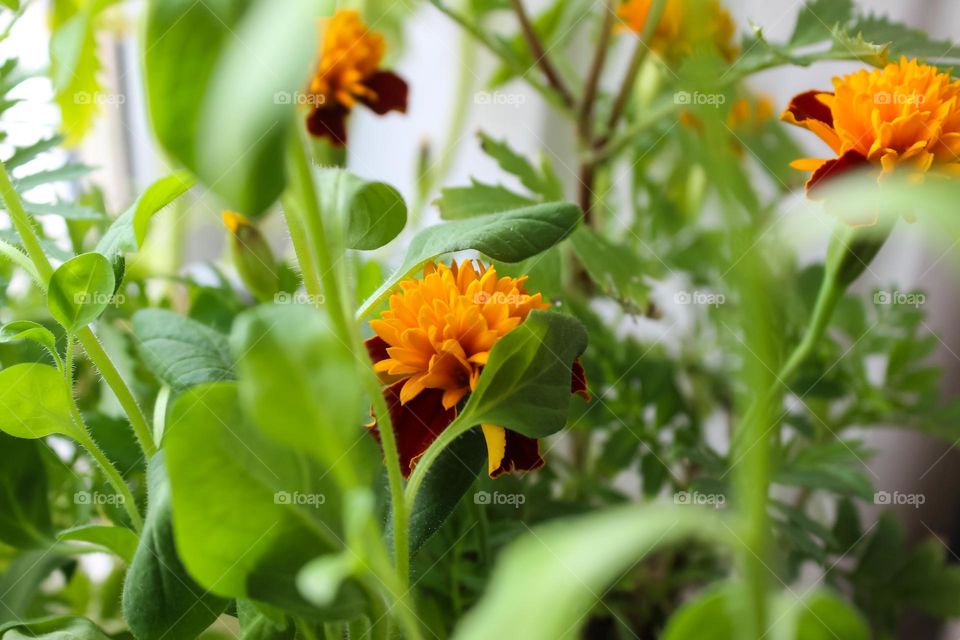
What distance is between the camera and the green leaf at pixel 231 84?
0.12m

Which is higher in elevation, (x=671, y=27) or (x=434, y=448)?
(x=671, y=27)

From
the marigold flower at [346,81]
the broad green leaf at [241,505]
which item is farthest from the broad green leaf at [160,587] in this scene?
the marigold flower at [346,81]

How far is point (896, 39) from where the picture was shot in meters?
0.33

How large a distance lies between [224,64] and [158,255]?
1.73 ft

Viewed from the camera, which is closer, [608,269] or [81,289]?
[81,289]

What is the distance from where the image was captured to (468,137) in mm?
782

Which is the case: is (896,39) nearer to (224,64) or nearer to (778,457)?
(778,457)

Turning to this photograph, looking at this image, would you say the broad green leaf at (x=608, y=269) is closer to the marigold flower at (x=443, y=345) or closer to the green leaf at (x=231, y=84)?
the marigold flower at (x=443, y=345)

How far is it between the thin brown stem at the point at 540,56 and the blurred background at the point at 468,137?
118mm
